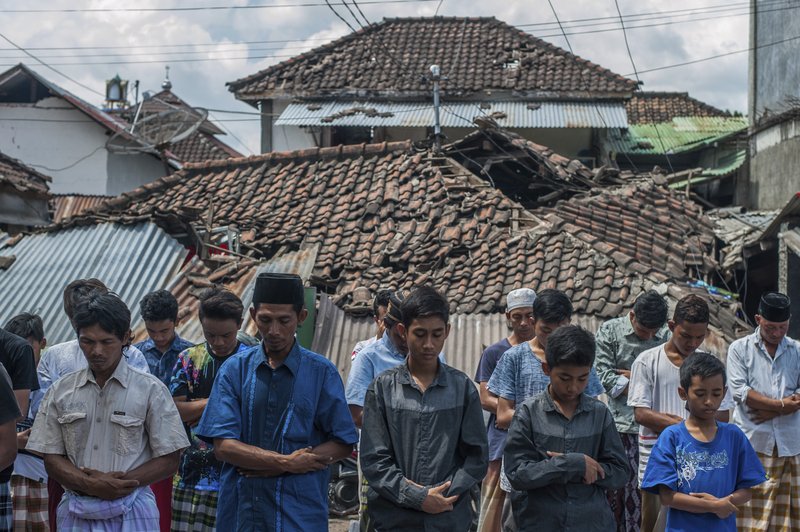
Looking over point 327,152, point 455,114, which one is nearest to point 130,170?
point 455,114

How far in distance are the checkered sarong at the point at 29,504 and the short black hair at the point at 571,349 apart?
328 cm

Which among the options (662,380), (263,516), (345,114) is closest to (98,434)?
(263,516)

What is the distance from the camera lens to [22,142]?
2872cm

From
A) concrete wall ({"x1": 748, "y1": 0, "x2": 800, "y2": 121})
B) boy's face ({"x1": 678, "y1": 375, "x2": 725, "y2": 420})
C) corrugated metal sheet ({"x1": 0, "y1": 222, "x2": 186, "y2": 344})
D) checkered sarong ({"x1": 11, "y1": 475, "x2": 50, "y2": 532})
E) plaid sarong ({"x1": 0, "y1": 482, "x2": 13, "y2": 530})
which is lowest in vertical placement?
checkered sarong ({"x1": 11, "y1": 475, "x2": 50, "y2": 532})

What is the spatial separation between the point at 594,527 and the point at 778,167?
1858 centimetres

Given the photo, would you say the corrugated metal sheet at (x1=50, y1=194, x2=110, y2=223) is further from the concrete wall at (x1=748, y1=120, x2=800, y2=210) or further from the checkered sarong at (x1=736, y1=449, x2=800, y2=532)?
the checkered sarong at (x1=736, y1=449, x2=800, y2=532)

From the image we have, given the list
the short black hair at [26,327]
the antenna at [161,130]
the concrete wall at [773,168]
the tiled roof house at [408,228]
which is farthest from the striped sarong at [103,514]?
the antenna at [161,130]

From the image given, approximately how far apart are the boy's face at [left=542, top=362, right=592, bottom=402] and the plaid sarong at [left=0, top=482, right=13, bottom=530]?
275 cm

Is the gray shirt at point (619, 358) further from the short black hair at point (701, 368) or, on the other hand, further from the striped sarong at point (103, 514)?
the striped sarong at point (103, 514)

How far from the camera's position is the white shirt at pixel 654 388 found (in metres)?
6.22

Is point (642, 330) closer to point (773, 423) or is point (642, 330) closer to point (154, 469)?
point (773, 423)

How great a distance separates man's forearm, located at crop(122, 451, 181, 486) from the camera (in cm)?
431

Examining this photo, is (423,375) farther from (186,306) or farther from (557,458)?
(186,306)

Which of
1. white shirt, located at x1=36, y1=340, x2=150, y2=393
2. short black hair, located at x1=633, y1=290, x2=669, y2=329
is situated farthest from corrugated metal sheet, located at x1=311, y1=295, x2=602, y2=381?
white shirt, located at x1=36, y1=340, x2=150, y2=393
